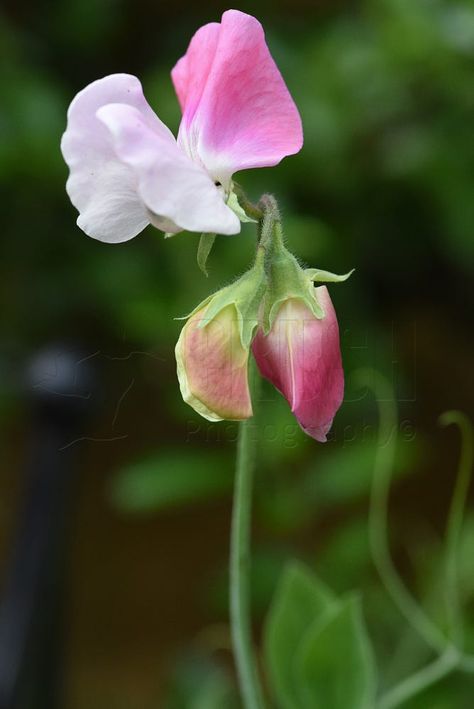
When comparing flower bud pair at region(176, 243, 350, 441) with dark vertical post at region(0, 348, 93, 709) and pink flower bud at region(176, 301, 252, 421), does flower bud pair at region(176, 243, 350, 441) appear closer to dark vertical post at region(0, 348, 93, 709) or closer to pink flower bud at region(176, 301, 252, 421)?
pink flower bud at region(176, 301, 252, 421)

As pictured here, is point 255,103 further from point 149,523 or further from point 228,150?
point 149,523

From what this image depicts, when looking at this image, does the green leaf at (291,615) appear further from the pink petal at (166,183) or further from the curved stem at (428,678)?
the pink petal at (166,183)

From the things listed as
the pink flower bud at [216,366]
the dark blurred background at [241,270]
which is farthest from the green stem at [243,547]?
Answer: the dark blurred background at [241,270]

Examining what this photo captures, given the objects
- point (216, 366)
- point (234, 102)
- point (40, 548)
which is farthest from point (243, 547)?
point (40, 548)

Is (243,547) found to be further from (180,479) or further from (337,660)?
(180,479)

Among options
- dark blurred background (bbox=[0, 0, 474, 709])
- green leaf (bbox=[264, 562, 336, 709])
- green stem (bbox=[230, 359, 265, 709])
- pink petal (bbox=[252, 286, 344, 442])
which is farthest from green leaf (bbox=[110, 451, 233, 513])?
pink petal (bbox=[252, 286, 344, 442])

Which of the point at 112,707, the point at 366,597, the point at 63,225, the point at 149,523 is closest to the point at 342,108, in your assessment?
the point at 63,225
